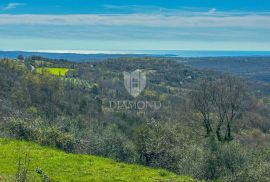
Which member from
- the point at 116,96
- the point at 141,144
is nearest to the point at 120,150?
the point at 141,144

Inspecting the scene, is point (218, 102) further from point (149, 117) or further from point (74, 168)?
point (149, 117)

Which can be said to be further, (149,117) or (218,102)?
(149,117)

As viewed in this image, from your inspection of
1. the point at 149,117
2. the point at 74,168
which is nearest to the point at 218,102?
the point at 74,168

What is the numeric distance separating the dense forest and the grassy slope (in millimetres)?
3772

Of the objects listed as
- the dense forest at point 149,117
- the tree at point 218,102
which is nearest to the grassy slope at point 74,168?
the dense forest at point 149,117

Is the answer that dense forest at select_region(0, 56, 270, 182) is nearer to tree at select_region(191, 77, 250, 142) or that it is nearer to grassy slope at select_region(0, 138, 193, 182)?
tree at select_region(191, 77, 250, 142)

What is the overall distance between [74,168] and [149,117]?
234 ft

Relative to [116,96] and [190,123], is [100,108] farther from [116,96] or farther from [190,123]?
[190,123]

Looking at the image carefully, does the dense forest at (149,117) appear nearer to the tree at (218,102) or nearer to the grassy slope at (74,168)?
the tree at (218,102)

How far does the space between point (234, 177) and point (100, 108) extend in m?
80.4

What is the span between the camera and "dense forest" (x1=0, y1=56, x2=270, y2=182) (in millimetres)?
27781

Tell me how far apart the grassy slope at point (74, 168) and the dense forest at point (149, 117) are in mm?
3772

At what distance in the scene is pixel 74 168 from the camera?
64.4ft

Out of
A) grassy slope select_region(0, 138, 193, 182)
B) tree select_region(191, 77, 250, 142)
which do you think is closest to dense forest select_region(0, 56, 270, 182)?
tree select_region(191, 77, 250, 142)
